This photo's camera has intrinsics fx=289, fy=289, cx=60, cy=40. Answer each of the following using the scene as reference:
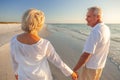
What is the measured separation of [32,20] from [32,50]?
0.35 metres

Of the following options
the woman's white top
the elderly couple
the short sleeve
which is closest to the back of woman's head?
the elderly couple

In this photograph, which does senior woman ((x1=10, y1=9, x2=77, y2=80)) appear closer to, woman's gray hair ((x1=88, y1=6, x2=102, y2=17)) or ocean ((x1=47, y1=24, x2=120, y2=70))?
woman's gray hair ((x1=88, y1=6, x2=102, y2=17))

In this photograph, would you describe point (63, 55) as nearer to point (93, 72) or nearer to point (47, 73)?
point (93, 72)

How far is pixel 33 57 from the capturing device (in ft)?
10.9

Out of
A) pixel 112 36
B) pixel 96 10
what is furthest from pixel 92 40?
pixel 112 36

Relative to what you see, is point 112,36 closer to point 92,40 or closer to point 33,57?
point 92,40

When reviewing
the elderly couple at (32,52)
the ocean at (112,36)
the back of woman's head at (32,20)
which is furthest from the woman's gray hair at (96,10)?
the ocean at (112,36)

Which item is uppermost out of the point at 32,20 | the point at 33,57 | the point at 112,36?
the point at 32,20

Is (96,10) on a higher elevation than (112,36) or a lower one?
higher

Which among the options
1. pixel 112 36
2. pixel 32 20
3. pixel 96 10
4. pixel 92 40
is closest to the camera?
pixel 32 20

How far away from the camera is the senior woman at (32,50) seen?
126 inches

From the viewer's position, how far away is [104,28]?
3.99 meters

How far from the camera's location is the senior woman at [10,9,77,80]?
3.21 meters

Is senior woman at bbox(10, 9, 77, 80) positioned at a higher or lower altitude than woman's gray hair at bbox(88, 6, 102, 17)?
lower
